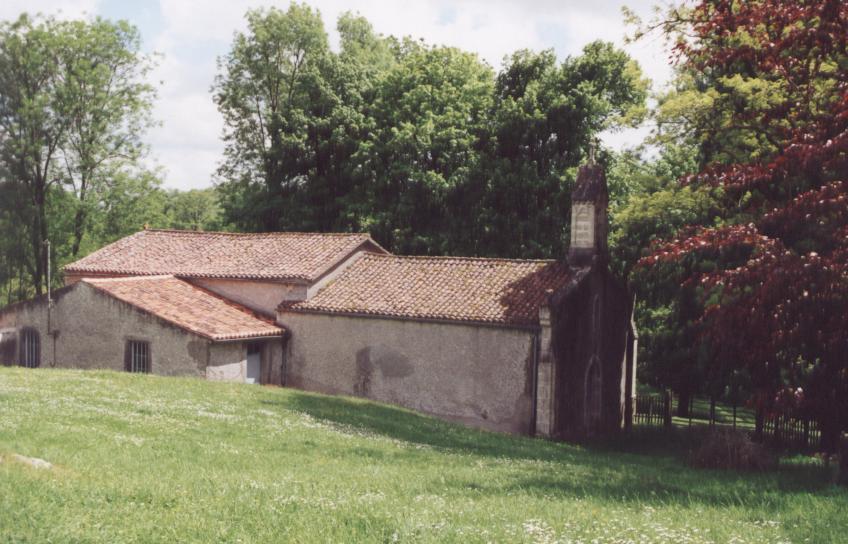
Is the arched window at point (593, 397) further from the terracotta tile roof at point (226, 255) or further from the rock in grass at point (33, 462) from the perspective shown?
the rock in grass at point (33, 462)

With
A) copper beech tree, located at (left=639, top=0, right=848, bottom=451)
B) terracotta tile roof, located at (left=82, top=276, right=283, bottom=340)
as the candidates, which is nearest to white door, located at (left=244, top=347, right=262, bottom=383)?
terracotta tile roof, located at (left=82, top=276, right=283, bottom=340)

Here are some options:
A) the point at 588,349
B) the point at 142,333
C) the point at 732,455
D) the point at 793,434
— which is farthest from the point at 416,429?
the point at 793,434

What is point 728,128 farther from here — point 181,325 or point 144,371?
point 144,371

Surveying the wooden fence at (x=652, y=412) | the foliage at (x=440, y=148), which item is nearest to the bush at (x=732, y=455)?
the wooden fence at (x=652, y=412)

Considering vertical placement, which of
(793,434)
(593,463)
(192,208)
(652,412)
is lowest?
(652,412)

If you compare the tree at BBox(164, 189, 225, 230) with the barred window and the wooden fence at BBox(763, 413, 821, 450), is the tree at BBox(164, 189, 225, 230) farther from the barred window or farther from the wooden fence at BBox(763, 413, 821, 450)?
the wooden fence at BBox(763, 413, 821, 450)

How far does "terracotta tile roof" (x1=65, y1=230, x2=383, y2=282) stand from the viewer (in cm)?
3209

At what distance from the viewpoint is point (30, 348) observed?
103 feet

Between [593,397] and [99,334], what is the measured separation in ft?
59.6

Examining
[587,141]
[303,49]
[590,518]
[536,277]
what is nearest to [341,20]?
[303,49]

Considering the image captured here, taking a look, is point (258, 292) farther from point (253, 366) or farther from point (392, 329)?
point (392, 329)

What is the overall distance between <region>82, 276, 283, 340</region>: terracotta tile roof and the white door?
98cm

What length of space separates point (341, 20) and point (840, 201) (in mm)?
51967

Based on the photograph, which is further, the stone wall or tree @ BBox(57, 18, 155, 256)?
tree @ BBox(57, 18, 155, 256)
